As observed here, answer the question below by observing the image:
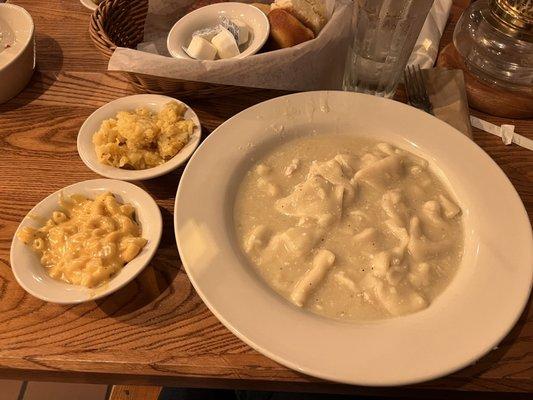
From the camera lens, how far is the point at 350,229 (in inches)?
Result: 42.1

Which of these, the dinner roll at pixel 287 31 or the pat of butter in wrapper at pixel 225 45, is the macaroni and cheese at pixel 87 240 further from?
the dinner roll at pixel 287 31

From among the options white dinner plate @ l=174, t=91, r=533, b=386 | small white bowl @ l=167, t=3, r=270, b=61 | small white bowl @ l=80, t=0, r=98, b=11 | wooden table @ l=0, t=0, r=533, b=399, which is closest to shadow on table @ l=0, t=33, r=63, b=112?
small white bowl @ l=80, t=0, r=98, b=11

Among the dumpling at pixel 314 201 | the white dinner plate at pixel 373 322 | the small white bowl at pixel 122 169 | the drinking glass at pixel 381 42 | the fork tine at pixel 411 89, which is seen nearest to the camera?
the white dinner plate at pixel 373 322

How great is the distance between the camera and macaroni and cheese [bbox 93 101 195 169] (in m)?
1.21

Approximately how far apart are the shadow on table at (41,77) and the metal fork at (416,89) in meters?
1.14

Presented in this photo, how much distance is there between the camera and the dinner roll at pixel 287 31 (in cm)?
149

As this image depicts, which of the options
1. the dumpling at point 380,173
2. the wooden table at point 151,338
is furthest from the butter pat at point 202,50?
the dumpling at point 380,173

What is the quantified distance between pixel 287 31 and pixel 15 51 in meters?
0.86

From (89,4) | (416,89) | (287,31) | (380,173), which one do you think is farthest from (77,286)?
(89,4)

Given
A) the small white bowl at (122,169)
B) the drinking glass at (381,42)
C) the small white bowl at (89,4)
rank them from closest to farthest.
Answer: the small white bowl at (122,169) < the drinking glass at (381,42) < the small white bowl at (89,4)

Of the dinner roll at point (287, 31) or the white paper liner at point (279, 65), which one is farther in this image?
the dinner roll at point (287, 31)

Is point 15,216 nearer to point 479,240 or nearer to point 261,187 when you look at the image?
point 261,187

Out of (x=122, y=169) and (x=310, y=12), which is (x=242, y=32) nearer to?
(x=310, y=12)

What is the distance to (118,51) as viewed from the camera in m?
1.36
